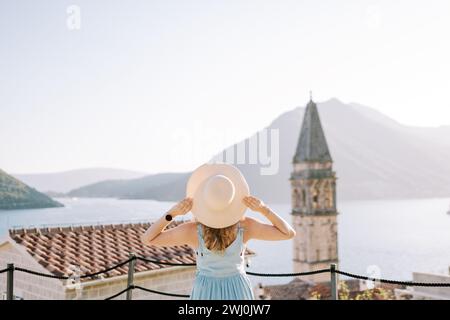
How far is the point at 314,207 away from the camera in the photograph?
51.4 metres

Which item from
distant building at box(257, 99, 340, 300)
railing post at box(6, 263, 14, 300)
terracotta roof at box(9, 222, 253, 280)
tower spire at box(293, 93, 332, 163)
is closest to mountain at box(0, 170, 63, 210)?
distant building at box(257, 99, 340, 300)

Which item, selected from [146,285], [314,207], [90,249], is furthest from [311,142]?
→ [146,285]

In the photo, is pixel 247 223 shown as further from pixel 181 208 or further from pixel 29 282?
pixel 29 282

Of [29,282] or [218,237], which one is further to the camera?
[29,282]

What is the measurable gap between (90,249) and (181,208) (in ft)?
31.4

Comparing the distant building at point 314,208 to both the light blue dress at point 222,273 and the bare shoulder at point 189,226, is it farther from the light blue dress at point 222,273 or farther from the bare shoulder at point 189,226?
the bare shoulder at point 189,226

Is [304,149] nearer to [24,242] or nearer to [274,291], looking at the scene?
[274,291]

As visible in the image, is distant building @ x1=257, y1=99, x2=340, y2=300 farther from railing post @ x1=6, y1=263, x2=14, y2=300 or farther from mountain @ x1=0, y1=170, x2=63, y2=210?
railing post @ x1=6, y1=263, x2=14, y2=300

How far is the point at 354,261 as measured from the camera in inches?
4865

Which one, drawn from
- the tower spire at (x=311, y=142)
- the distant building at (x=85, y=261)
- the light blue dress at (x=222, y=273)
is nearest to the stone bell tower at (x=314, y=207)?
the tower spire at (x=311, y=142)

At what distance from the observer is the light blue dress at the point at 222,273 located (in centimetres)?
348

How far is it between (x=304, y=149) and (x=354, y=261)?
7901 cm

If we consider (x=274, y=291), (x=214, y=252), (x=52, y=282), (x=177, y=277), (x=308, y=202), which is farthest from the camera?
(x=308, y=202)
